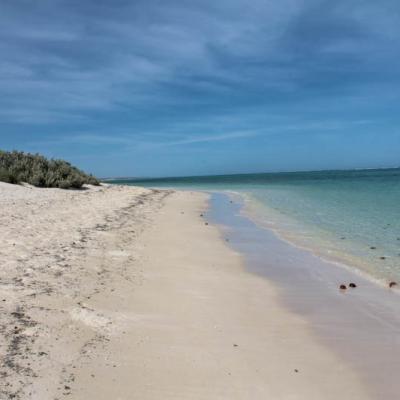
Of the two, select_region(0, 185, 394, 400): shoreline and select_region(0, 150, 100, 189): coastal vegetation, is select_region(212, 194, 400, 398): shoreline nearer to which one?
Answer: select_region(0, 185, 394, 400): shoreline

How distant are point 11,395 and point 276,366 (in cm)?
207

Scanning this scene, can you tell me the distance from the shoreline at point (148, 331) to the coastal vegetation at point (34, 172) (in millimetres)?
12367

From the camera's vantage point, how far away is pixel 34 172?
67.5 ft

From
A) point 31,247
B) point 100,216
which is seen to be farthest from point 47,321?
point 100,216

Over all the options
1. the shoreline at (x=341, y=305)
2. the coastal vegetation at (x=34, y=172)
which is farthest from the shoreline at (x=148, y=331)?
the coastal vegetation at (x=34, y=172)

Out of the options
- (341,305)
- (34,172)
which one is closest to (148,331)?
(341,305)

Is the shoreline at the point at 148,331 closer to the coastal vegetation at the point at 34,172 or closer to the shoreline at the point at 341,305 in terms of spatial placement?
the shoreline at the point at 341,305

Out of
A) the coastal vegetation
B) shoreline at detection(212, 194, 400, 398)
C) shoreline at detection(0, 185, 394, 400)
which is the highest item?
the coastal vegetation

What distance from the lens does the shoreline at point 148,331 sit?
127 inches

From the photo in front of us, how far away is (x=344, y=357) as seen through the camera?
3916 mm

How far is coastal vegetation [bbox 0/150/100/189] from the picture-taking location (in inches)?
762

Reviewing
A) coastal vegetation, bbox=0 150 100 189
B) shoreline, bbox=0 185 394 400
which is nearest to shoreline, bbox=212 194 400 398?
shoreline, bbox=0 185 394 400

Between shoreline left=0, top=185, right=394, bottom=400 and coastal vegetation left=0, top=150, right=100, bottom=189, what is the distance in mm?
12367

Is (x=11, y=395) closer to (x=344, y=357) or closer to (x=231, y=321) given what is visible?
(x=231, y=321)
